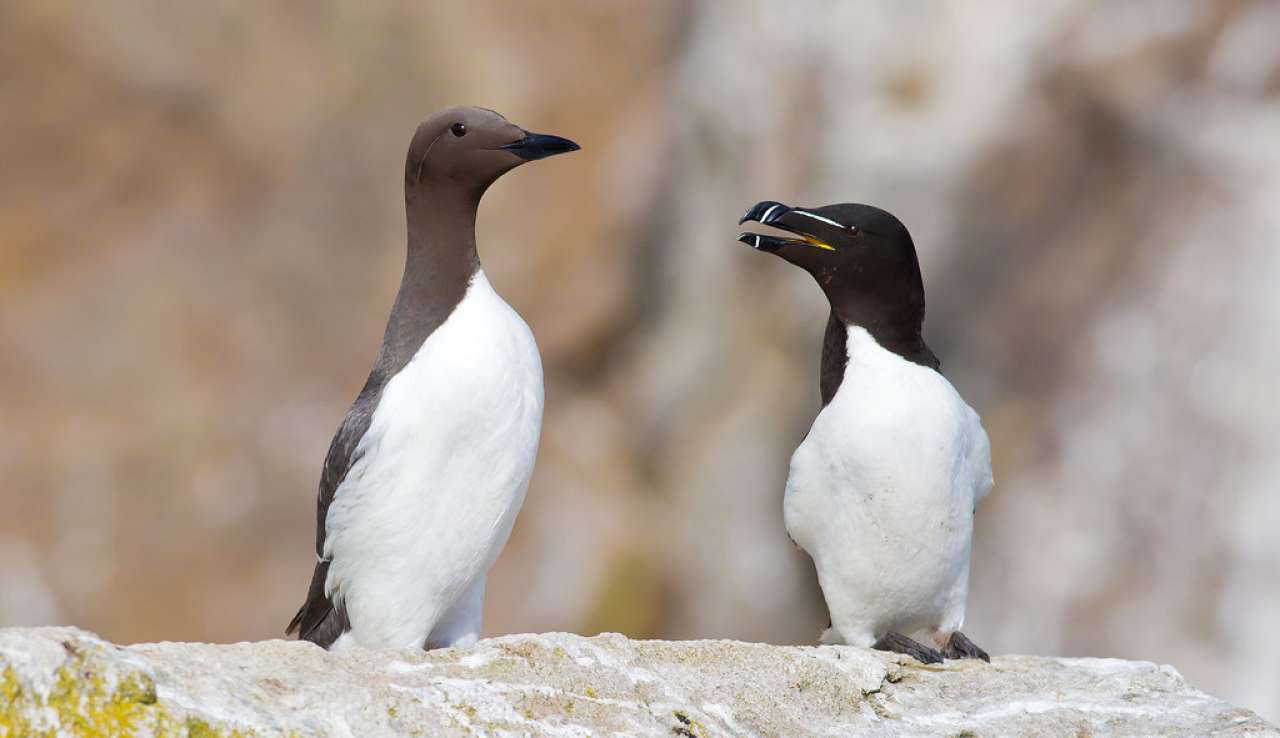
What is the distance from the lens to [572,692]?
3.71m

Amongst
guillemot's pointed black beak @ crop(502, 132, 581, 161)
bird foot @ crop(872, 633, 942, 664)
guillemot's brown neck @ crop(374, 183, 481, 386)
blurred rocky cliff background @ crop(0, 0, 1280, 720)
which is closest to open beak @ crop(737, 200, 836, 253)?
guillemot's pointed black beak @ crop(502, 132, 581, 161)

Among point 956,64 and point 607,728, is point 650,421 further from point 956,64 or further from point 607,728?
point 607,728

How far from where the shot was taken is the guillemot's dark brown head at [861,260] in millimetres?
4949

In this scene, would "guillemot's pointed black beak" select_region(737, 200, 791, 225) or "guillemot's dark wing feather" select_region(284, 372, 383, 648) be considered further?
"guillemot's pointed black beak" select_region(737, 200, 791, 225)

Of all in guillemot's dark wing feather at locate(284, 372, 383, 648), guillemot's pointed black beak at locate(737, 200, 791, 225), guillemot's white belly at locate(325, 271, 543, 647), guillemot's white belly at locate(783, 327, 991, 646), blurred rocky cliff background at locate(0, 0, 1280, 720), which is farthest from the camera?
blurred rocky cliff background at locate(0, 0, 1280, 720)

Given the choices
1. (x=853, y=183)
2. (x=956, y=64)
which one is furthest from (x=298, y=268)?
(x=956, y=64)

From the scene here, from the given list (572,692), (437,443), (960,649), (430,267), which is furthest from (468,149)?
(960,649)

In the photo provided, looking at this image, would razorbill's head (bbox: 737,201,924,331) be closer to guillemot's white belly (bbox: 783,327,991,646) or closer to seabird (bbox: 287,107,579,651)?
guillemot's white belly (bbox: 783,327,991,646)

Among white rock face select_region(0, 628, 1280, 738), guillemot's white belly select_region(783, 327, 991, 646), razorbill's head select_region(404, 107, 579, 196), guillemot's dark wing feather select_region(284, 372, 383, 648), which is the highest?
razorbill's head select_region(404, 107, 579, 196)

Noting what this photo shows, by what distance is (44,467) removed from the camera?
476 inches

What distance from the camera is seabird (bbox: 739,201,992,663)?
4.82 m

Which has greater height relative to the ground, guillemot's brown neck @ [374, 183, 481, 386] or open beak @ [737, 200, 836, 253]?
open beak @ [737, 200, 836, 253]

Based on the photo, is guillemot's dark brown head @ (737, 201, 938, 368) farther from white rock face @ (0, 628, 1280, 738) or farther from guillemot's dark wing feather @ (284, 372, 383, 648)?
guillemot's dark wing feather @ (284, 372, 383, 648)

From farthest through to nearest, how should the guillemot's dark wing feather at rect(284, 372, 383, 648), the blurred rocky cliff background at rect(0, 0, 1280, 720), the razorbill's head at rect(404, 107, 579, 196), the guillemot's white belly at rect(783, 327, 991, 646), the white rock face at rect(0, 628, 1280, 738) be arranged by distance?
1. the blurred rocky cliff background at rect(0, 0, 1280, 720)
2. the guillemot's white belly at rect(783, 327, 991, 646)
3. the razorbill's head at rect(404, 107, 579, 196)
4. the guillemot's dark wing feather at rect(284, 372, 383, 648)
5. the white rock face at rect(0, 628, 1280, 738)
